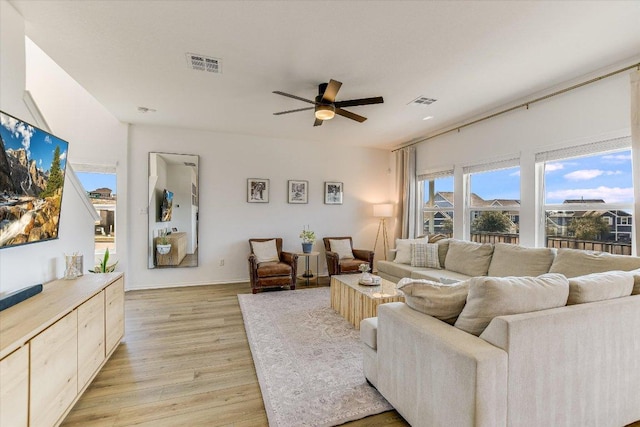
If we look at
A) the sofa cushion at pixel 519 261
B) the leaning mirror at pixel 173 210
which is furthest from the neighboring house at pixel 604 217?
the leaning mirror at pixel 173 210

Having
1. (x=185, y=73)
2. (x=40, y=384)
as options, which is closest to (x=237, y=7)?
(x=185, y=73)

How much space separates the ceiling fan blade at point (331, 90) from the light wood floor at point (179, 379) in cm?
262

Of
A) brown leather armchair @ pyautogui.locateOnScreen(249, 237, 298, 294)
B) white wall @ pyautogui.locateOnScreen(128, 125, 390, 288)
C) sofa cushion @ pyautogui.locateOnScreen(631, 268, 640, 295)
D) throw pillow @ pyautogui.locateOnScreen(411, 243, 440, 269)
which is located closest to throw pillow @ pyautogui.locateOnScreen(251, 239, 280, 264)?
brown leather armchair @ pyautogui.locateOnScreen(249, 237, 298, 294)

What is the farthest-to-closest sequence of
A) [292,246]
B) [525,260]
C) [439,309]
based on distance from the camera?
[292,246], [525,260], [439,309]

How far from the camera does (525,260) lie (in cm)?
324

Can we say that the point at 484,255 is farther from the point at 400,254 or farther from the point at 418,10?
the point at 418,10

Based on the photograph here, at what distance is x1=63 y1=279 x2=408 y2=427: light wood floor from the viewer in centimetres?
182

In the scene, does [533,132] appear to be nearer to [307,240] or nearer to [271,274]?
[307,240]

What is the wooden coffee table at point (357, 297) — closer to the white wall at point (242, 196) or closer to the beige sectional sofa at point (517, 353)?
the beige sectional sofa at point (517, 353)

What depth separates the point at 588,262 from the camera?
2.67 m

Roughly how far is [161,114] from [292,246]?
3122mm

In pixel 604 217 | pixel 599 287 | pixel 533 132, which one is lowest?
pixel 599 287

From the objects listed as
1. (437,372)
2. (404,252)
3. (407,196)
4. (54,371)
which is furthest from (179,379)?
(407,196)

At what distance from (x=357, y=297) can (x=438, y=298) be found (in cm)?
158
